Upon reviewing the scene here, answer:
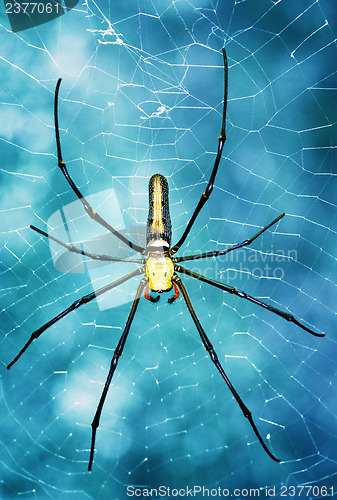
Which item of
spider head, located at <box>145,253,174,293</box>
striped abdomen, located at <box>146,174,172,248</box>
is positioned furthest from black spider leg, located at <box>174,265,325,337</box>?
striped abdomen, located at <box>146,174,172,248</box>

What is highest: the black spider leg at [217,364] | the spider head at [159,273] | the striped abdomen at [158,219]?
the striped abdomen at [158,219]

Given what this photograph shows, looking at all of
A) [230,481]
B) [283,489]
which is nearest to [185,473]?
[230,481]

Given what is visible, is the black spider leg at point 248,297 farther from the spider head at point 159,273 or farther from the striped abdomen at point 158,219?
the striped abdomen at point 158,219

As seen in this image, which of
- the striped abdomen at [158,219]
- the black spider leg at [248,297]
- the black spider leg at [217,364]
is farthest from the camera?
the striped abdomen at [158,219]

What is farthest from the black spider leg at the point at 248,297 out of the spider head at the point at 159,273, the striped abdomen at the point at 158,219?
the striped abdomen at the point at 158,219

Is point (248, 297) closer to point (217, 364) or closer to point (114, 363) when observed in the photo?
point (217, 364)

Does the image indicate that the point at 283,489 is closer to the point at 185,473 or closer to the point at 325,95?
the point at 325,95

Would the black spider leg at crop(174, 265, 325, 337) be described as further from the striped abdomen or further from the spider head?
the striped abdomen
